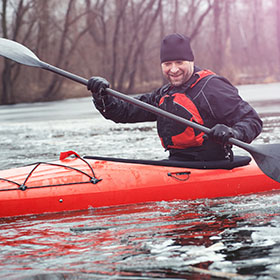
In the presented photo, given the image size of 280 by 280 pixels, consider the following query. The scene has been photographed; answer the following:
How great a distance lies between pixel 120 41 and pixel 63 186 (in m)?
21.0

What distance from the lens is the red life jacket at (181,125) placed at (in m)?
4.15

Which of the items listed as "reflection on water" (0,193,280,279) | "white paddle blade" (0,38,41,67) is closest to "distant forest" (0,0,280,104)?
"white paddle blade" (0,38,41,67)

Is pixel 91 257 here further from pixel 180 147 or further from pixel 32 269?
pixel 180 147

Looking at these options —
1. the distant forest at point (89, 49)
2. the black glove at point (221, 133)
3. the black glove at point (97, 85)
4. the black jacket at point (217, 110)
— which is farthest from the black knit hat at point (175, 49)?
the distant forest at point (89, 49)

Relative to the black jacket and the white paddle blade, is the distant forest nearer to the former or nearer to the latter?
the white paddle blade

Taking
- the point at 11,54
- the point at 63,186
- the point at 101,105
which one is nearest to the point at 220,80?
the point at 101,105

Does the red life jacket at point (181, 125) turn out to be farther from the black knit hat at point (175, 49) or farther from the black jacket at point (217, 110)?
the black knit hat at point (175, 49)

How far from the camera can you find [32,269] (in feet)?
8.96

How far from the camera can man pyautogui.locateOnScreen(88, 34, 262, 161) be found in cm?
407

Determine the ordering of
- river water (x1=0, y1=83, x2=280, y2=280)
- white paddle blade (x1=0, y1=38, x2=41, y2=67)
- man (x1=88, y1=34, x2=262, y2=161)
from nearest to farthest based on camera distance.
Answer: river water (x1=0, y1=83, x2=280, y2=280) → man (x1=88, y1=34, x2=262, y2=161) → white paddle blade (x1=0, y1=38, x2=41, y2=67)

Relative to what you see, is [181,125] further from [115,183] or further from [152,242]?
[152,242]

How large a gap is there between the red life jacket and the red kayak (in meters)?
0.15

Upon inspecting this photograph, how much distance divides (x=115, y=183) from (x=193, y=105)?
2.66 ft

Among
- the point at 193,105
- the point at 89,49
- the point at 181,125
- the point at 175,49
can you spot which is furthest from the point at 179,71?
the point at 89,49
